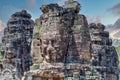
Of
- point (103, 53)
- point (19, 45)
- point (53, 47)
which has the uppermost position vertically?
point (19, 45)

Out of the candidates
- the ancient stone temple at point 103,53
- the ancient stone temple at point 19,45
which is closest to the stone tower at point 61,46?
the ancient stone temple at point 103,53

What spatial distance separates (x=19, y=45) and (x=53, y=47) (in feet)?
111

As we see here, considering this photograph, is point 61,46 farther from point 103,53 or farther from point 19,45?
point 19,45

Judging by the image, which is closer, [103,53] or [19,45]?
[103,53]

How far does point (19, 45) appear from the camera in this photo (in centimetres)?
6844

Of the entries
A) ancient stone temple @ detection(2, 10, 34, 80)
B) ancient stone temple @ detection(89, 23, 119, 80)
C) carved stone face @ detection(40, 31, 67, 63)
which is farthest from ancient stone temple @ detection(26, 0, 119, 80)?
ancient stone temple @ detection(2, 10, 34, 80)

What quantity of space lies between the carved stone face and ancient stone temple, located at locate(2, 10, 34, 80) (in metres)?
32.4

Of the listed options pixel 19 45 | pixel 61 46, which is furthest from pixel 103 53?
pixel 61 46

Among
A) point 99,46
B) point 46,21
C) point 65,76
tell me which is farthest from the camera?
point 99,46

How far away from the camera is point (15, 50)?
68.4 m

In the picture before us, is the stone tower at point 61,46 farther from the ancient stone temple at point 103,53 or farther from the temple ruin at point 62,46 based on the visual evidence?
the ancient stone temple at point 103,53

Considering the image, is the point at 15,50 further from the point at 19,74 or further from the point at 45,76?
the point at 45,76

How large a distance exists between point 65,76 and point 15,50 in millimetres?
35735

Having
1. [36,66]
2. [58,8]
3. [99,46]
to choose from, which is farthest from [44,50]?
[99,46]
